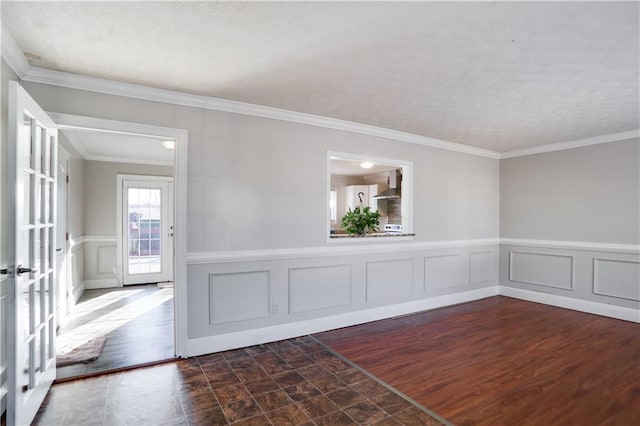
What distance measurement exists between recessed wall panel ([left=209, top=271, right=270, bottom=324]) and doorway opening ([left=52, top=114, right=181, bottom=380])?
0.46m

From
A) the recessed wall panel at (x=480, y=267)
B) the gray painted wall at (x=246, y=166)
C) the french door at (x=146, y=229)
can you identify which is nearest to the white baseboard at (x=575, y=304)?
the recessed wall panel at (x=480, y=267)

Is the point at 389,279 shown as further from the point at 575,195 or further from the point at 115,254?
the point at 115,254

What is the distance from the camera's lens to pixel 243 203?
11.0ft

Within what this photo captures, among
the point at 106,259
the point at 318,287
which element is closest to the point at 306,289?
the point at 318,287

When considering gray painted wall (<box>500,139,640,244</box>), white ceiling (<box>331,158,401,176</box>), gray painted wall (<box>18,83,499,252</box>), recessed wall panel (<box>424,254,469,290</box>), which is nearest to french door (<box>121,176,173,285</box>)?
white ceiling (<box>331,158,401,176</box>)

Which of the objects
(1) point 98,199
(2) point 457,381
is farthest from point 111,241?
(2) point 457,381

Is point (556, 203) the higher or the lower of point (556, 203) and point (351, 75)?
the lower

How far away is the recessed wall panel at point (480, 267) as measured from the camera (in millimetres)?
5230

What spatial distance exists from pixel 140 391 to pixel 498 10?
351cm

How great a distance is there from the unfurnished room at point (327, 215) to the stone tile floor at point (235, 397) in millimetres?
22

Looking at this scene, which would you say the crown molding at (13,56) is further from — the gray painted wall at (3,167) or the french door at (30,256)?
the french door at (30,256)

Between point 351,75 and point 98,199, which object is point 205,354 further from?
point 98,199

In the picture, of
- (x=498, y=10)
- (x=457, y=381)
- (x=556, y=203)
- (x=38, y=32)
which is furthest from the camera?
(x=556, y=203)

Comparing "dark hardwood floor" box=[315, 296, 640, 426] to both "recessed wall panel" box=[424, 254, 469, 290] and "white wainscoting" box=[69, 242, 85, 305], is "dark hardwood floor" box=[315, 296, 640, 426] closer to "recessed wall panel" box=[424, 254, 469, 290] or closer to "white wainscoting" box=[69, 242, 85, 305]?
"recessed wall panel" box=[424, 254, 469, 290]
